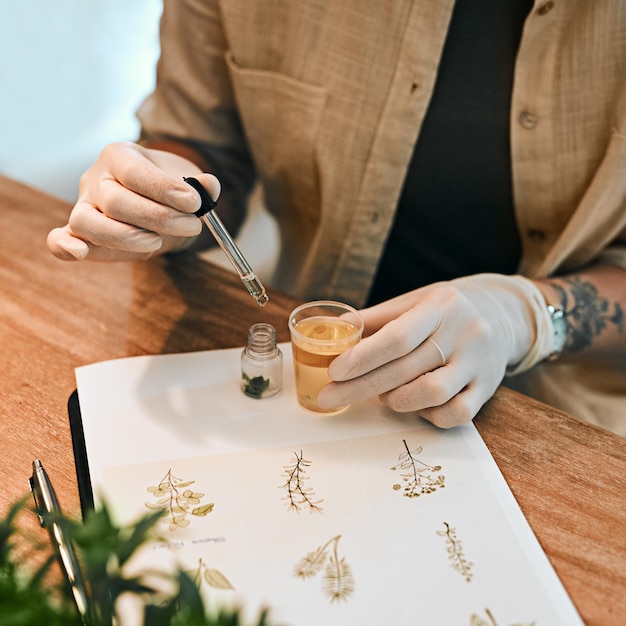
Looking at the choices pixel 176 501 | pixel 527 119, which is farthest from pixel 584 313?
pixel 176 501

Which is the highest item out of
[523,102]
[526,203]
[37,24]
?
[523,102]

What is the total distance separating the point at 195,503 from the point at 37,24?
184cm

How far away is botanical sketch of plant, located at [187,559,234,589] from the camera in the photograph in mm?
673

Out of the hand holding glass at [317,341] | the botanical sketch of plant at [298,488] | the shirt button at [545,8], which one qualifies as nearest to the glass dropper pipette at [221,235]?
the hand holding glass at [317,341]

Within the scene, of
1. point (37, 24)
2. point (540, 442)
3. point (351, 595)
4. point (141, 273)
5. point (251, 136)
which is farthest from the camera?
point (37, 24)

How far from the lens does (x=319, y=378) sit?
2.90 ft

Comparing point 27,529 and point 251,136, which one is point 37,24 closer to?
point 251,136

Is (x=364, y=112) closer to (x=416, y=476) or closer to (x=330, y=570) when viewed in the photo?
(x=416, y=476)

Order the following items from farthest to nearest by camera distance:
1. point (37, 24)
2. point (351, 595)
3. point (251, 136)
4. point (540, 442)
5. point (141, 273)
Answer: point (37, 24)
point (251, 136)
point (141, 273)
point (540, 442)
point (351, 595)

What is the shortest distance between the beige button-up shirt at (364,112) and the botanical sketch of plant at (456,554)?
607 mm

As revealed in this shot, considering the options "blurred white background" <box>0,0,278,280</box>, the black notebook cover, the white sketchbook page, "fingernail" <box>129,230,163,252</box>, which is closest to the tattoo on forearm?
the white sketchbook page

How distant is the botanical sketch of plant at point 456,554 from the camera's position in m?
0.70

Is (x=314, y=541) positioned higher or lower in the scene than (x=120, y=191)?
lower

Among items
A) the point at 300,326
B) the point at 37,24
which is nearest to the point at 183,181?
the point at 300,326
